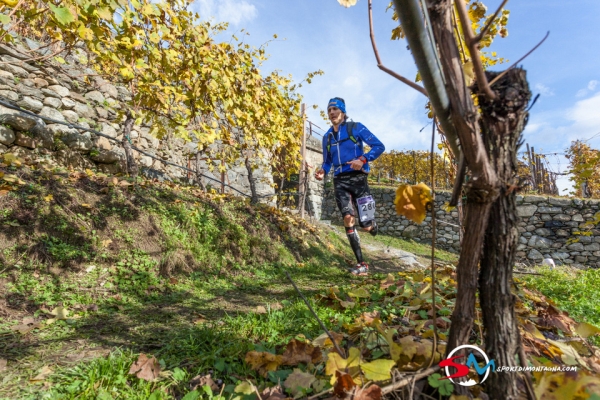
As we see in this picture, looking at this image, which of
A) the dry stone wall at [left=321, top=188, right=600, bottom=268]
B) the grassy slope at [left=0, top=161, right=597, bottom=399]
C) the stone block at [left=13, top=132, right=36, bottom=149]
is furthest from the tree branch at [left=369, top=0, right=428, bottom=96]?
the dry stone wall at [left=321, top=188, right=600, bottom=268]

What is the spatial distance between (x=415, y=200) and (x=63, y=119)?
6.21 metres

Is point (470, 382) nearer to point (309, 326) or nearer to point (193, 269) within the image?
point (309, 326)

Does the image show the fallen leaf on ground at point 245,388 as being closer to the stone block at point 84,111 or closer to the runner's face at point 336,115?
the runner's face at point 336,115

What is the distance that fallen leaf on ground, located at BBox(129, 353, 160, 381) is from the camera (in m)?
1.18

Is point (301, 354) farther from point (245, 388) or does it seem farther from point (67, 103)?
point (67, 103)

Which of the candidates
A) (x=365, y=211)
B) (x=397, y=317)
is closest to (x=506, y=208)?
(x=397, y=317)

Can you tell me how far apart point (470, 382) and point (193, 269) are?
116 inches

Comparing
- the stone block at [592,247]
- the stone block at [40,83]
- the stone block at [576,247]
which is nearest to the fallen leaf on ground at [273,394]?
the stone block at [40,83]

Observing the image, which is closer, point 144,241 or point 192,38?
point 144,241

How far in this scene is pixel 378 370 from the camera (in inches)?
32.8

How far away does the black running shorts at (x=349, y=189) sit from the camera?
3781mm

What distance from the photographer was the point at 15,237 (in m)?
2.46

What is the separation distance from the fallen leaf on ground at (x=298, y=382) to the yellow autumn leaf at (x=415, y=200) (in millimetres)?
628

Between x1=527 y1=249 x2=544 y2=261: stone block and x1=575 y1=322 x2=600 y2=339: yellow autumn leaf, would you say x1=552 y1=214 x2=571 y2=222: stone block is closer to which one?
x1=527 y1=249 x2=544 y2=261: stone block
